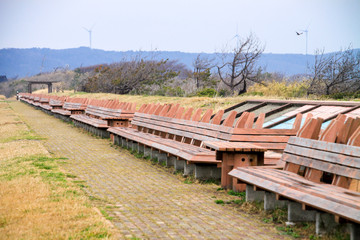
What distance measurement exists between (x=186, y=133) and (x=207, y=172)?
5.99 ft

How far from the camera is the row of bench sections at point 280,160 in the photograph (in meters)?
4.88

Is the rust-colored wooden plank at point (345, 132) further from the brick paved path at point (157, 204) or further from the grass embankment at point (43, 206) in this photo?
the grass embankment at point (43, 206)

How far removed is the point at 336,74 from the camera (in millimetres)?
24875

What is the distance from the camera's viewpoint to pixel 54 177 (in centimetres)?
799

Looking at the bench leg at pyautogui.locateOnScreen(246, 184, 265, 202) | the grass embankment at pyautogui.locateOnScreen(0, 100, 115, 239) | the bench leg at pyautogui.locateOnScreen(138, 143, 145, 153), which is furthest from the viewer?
the bench leg at pyautogui.locateOnScreen(138, 143, 145, 153)

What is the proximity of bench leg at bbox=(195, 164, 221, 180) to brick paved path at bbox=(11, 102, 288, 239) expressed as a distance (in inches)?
12.1

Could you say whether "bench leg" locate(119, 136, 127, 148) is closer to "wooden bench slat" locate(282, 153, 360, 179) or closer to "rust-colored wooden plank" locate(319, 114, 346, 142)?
"wooden bench slat" locate(282, 153, 360, 179)

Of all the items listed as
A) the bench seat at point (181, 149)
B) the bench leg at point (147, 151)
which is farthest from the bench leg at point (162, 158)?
the bench leg at point (147, 151)

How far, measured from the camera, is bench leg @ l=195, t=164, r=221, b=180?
26.9 feet

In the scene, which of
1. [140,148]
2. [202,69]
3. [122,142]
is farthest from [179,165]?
[202,69]

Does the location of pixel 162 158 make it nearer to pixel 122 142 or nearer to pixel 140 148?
pixel 140 148

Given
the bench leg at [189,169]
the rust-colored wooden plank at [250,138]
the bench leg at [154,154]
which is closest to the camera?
the rust-colored wooden plank at [250,138]

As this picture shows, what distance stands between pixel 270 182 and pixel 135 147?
6853 mm

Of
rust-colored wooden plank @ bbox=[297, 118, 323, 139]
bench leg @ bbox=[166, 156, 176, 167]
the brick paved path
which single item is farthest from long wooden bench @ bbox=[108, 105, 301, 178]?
rust-colored wooden plank @ bbox=[297, 118, 323, 139]
